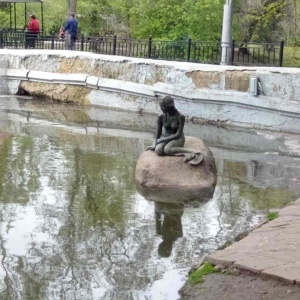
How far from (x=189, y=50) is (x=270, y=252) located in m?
14.2

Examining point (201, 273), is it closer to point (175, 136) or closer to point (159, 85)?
point (175, 136)

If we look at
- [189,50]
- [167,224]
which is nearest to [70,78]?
[189,50]

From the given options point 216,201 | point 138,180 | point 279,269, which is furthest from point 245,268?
point 138,180

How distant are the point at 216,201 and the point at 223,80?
8.46m

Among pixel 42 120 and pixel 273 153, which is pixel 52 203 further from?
pixel 42 120

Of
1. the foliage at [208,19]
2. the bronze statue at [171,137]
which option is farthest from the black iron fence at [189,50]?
the bronze statue at [171,137]

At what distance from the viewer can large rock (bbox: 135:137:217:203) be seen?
10672 millimetres

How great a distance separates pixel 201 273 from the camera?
680 cm

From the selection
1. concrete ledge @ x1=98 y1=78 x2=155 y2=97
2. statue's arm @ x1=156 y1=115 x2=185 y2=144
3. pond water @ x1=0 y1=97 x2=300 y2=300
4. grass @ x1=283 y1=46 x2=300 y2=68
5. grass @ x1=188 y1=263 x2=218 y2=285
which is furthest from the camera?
grass @ x1=283 y1=46 x2=300 y2=68

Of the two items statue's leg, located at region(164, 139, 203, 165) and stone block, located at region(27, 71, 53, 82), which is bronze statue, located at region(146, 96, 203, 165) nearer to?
statue's leg, located at region(164, 139, 203, 165)

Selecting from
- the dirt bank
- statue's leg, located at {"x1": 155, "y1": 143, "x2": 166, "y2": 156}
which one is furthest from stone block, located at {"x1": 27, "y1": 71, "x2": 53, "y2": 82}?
the dirt bank

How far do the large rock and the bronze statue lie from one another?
95mm

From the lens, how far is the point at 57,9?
4516 centimetres

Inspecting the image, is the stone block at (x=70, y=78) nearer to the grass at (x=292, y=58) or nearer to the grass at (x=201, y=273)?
the grass at (x=292, y=58)
